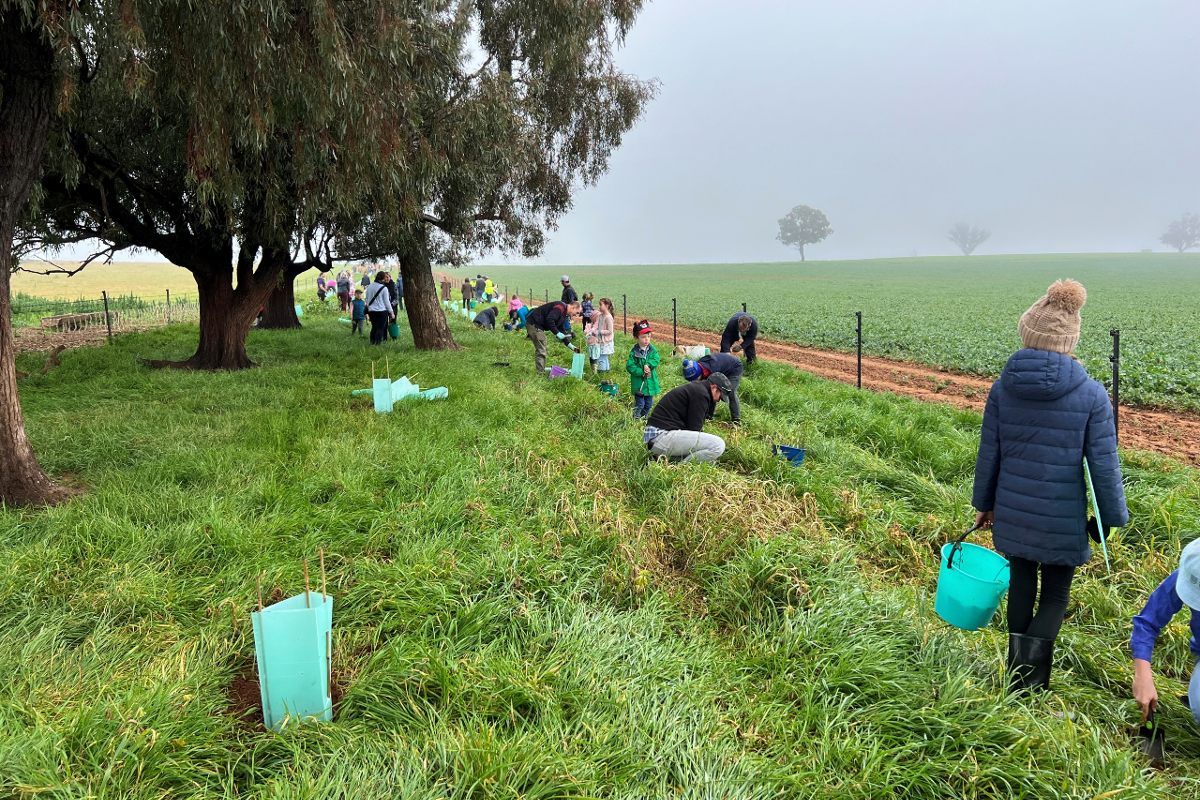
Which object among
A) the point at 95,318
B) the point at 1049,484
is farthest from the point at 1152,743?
the point at 95,318

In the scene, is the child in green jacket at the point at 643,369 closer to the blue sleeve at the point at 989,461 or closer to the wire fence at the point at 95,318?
the blue sleeve at the point at 989,461

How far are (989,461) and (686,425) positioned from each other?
295 cm

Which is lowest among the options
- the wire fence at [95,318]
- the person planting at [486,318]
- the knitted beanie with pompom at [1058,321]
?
the knitted beanie with pompom at [1058,321]

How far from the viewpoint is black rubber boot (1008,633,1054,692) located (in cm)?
272

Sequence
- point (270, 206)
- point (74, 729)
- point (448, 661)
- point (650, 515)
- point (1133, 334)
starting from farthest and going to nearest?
point (1133, 334)
point (270, 206)
point (650, 515)
point (448, 661)
point (74, 729)

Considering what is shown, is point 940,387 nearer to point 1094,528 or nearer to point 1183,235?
point 1094,528

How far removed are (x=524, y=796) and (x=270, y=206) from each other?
8.10 m

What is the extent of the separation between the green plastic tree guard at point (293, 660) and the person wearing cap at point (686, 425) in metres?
3.52

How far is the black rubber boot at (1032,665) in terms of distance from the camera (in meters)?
2.72

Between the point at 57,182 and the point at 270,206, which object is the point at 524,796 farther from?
the point at 57,182

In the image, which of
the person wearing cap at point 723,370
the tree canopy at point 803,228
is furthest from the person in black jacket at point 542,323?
the tree canopy at point 803,228

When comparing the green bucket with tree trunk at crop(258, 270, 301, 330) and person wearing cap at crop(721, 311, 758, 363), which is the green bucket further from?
tree trunk at crop(258, 270, 301, 330)

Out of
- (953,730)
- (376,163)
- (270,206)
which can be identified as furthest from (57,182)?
(953,730)

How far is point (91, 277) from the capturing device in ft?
165
